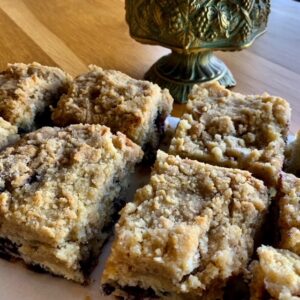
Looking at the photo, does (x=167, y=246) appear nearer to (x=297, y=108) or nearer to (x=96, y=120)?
(x=96, y=120)

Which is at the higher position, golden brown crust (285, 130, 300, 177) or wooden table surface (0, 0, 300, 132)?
golden brown crust (285, 130, 300, 177)

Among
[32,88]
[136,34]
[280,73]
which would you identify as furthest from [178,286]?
[280,73]

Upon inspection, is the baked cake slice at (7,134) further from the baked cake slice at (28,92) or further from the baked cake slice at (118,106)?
the baked cake slice at (118,106)

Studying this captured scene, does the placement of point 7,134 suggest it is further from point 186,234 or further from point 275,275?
point 275,275

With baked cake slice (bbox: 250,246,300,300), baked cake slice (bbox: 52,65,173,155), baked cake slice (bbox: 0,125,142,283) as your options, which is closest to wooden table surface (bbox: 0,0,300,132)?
baked cake slice (bbox: 52,65,173,155)

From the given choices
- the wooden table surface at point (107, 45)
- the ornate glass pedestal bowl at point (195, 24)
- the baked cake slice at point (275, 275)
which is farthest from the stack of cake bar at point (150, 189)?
the wooden table surface at point (107, 45)

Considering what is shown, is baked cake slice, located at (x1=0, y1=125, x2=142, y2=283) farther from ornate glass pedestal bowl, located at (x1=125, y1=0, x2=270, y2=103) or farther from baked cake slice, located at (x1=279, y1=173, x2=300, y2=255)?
Answer: ornate glass pedestal bowl, located at (x1=125, y1=0, x2=270, y2=103)
